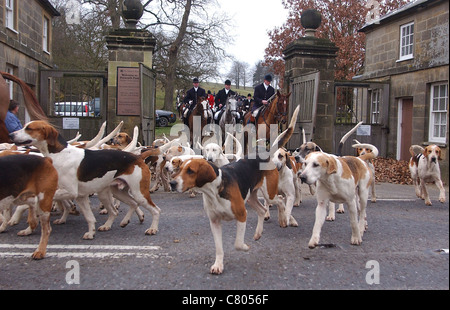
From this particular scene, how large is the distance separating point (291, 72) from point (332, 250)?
389 inches

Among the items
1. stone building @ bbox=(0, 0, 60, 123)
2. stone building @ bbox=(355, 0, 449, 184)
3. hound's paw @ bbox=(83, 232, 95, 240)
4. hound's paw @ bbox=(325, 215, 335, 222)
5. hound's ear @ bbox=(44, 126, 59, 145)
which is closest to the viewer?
hound's ear @ bbox=(44, 126, 59, 145)

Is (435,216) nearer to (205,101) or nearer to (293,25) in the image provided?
(205,101)

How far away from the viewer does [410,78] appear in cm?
1588

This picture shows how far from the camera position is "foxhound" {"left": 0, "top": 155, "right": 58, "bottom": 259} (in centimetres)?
440

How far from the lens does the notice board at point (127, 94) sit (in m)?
13.0

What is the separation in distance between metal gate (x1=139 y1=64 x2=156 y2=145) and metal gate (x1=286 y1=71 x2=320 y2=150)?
4.66 m

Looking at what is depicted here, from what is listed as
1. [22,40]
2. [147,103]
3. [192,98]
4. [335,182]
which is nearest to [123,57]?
[147,103]

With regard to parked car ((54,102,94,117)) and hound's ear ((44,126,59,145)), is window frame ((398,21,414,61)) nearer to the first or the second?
parked car ((54,102,94,117))

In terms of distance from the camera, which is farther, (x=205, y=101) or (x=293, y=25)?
(x=293, y=25)

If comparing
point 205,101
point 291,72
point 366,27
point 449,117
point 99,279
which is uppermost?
point 366,27

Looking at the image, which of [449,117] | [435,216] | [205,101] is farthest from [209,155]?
[205,101]

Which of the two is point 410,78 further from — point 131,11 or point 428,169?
point 131,11

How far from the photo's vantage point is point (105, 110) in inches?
541

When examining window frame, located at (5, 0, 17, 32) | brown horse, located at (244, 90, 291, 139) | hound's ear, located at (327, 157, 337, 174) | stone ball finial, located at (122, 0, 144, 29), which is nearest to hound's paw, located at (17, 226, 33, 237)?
hound's ear, located at (327, 157, 337, 174)
